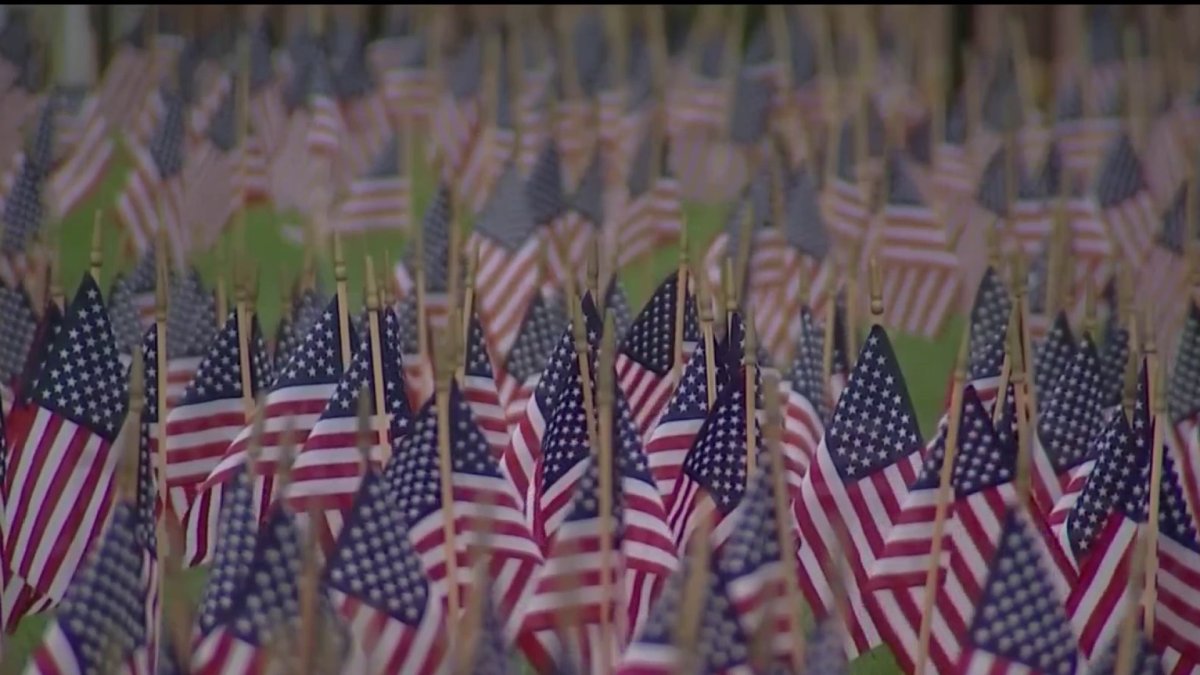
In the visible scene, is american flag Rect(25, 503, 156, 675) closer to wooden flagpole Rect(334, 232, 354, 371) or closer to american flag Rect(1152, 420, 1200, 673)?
wooden flagpole Rect(334, 232, 354, 371)

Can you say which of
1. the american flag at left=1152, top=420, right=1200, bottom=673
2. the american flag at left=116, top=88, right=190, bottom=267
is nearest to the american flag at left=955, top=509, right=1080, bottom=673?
the american flag at left=1152, top=420, right=1200, bottom=673

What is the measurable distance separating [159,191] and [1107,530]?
6.47 metres

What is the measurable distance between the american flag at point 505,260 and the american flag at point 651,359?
1562 mm

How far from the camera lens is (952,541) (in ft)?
18.1

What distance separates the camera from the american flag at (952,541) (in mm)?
5461

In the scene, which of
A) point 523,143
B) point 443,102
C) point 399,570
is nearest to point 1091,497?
point 399,570

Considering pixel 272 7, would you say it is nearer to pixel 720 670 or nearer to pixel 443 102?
pixel 443 102

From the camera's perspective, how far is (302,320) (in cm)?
719

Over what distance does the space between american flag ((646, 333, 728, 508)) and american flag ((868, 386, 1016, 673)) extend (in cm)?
84

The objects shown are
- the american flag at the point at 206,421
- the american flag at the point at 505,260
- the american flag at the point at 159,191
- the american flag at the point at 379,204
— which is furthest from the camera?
the american flag at the point at 379,204

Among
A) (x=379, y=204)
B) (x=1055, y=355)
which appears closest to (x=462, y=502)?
(x=1055, y=355)

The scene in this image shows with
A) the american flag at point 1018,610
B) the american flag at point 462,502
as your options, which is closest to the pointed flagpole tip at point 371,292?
the american flag at point 462,502

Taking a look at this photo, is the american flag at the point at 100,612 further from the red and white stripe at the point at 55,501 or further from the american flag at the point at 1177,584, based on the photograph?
the american flag at the point at 1177,584

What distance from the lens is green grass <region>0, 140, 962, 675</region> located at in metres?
9.40
